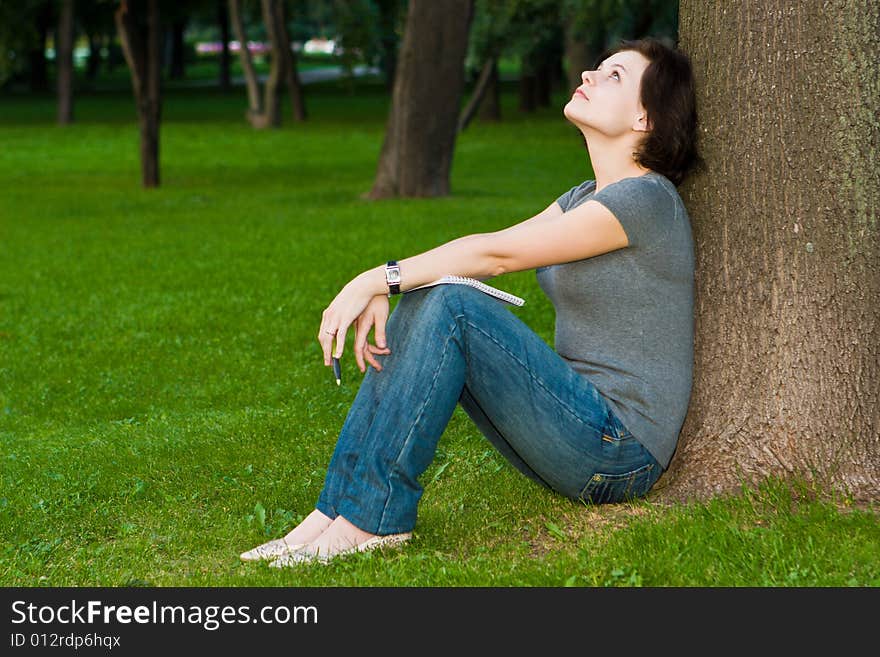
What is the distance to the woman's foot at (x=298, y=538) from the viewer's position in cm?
407

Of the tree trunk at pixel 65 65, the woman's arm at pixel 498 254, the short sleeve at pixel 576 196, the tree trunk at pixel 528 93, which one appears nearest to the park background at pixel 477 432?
the short sleeve at pixel 576 196

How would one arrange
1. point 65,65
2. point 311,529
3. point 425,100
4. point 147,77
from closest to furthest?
point 311,529
point 425,100
point 147,77
point 65,65

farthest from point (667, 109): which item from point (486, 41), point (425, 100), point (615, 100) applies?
point (486, 41)

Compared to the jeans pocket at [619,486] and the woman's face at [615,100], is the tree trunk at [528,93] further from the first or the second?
the jeans pocket at [619,486]

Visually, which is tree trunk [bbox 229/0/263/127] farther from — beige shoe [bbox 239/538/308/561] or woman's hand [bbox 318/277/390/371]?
woman's hand [bbox 318/277/390/371]

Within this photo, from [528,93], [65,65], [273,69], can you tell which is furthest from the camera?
[528,93]

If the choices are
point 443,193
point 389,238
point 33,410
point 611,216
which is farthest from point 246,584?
point 443,193

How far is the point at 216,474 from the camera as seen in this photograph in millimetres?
5328

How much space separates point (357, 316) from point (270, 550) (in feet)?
2.68

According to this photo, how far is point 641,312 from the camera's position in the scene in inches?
158

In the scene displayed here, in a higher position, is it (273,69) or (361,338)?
(361,338)

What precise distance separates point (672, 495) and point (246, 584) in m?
1.39

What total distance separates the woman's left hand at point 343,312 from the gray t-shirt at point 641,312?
62 centimetres

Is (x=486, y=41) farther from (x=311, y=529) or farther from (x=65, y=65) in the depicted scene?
(x=311, y=529)
